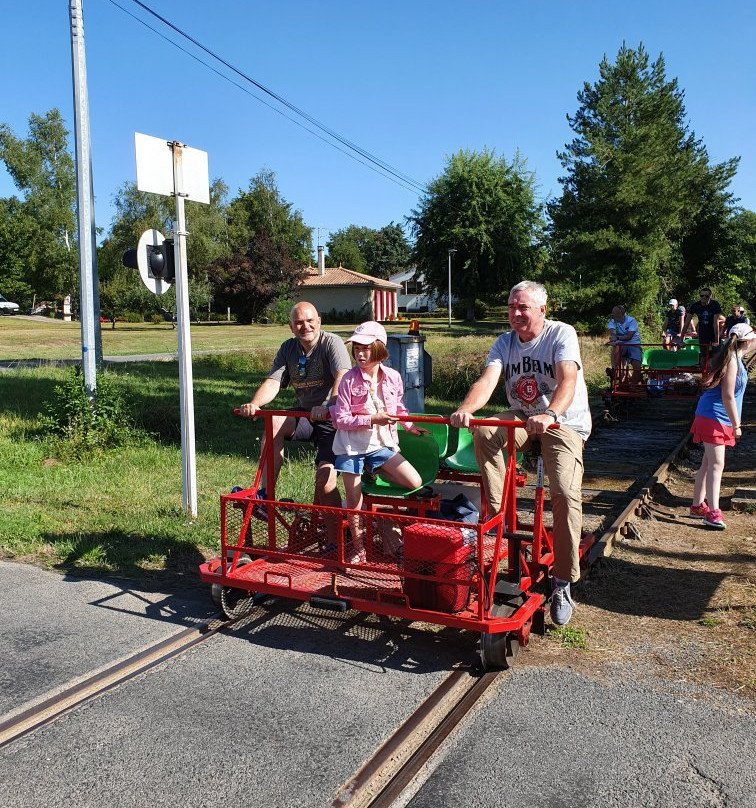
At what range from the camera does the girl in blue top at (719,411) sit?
6941mm

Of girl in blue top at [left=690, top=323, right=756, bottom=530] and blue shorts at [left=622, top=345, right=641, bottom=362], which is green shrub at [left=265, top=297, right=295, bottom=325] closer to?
blue shorts at [left=622, top=345, right=641, bottom=362]

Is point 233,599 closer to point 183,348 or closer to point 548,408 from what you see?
point 548,408

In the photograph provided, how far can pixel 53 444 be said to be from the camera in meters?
9.72

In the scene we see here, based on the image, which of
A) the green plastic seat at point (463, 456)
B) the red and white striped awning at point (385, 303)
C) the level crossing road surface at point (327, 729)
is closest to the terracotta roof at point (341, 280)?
the red and white striped awning at point (385, 303)

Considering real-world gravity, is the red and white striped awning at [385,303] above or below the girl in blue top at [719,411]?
above

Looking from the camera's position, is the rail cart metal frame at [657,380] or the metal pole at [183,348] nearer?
the metal pole at [183,348]

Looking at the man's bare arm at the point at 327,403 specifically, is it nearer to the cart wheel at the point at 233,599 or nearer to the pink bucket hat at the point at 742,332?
the cart wheel at the point at 233,599

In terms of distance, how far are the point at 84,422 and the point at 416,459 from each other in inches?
233

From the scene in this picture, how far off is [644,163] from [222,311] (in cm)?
3960

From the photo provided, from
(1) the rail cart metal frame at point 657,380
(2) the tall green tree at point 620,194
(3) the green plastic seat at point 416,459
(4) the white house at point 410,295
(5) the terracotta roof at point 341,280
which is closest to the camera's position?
(3) the green plastic seat at point 416,459

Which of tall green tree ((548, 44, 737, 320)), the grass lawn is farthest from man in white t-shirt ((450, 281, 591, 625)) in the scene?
tall green tree ((548, 44, 737, 320))

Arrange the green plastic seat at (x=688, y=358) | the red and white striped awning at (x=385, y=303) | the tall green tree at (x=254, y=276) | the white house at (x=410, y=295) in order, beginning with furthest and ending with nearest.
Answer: the white house at (x=410, y=295) → the red and white striped awning at (x=385, y=303) → the tall green tree at (x=254, y=276) → the green plastic seat at (x=688, y=358)

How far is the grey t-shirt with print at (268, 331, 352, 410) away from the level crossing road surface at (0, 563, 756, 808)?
1753mm

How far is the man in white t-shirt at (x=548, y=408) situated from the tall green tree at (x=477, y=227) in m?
56.6
